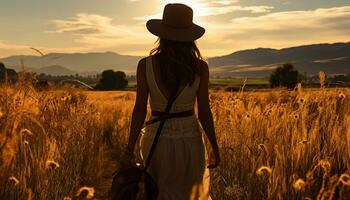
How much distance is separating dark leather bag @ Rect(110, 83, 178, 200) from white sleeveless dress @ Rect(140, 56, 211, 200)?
0.06 m

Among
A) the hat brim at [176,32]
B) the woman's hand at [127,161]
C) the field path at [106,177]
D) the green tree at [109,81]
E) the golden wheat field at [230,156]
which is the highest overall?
the hat brim at [176,32]

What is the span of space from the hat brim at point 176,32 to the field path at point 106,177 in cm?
305

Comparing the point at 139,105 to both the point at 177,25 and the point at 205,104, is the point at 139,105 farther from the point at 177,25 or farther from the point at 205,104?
the point at 177,25

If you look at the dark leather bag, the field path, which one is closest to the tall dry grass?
the field path

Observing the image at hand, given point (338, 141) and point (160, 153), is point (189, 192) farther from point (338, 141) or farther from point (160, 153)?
point (338, 141)

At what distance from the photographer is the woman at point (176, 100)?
11.1 ft

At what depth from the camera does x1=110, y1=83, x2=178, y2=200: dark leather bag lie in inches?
124

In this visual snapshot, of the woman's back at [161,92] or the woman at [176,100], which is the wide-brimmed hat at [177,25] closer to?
the woman at [176,100]

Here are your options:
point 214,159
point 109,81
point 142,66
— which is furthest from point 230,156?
point 109,81

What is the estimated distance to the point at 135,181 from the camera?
3.20 metres

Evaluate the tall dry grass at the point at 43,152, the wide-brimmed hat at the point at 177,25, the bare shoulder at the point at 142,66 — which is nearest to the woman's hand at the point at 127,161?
the tall dry grass at the point at 43,152

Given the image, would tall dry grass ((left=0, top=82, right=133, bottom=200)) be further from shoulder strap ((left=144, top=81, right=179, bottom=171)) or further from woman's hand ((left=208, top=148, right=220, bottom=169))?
woman's hand ((left=208, top=148, right=220, bottom=169))

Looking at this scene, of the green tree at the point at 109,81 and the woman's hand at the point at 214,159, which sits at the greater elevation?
the woman's hand at the point at 214,159

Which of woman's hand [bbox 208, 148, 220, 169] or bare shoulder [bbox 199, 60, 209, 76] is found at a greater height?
bare shoulder [bbox 199, 60, 209, 76]
